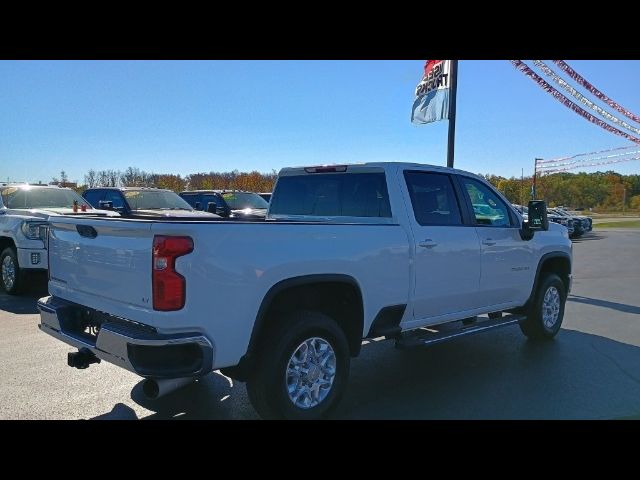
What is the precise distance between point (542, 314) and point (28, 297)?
306 inches

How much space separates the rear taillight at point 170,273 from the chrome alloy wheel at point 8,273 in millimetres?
6428

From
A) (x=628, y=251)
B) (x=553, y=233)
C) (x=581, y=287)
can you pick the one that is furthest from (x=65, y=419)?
(x=628, y=251)

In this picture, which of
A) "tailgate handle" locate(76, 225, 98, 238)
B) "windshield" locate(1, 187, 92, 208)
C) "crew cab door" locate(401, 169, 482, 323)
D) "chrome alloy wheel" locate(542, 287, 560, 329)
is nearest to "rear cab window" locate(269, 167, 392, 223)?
"crew cab door" locate(401, 169, 482, 323)

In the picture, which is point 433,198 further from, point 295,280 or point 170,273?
point 170,273

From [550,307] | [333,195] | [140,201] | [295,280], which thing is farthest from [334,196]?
[140,201]

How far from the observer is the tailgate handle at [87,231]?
142 inches

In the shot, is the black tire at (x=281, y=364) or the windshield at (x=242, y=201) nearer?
the black tire at (x=281, y=364)

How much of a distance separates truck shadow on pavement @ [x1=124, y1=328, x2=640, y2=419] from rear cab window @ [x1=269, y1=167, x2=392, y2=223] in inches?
62.0

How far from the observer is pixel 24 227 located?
7988mm

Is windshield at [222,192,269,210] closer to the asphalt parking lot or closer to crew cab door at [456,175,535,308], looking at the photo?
the asphalt parking lot

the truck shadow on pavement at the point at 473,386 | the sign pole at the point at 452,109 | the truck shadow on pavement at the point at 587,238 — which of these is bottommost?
the truck shadow on pavement at the point at 473,386

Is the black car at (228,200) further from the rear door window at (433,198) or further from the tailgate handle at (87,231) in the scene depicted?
the tailgate handle at (87,231)

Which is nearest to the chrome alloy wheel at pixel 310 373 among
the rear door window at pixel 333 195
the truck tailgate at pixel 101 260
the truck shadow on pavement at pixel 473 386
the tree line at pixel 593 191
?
the truck shadow on pavement at pixel 473 386
